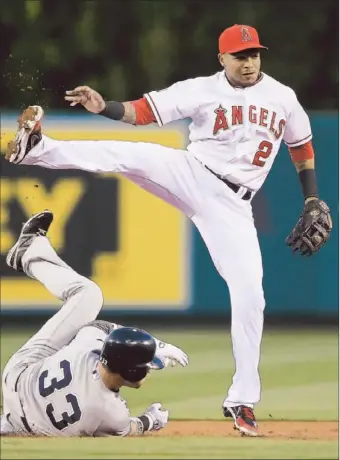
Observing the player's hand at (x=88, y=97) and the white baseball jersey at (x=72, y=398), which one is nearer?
the white baseball jersey at (x=72, y=398)

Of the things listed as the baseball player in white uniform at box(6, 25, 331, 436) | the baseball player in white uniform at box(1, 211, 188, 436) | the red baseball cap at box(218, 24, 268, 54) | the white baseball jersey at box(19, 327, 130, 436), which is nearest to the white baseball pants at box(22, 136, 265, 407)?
the baseball player in white uniform at box(6, 25, 331, 436)

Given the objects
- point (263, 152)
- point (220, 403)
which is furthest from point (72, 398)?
point (220, 403)

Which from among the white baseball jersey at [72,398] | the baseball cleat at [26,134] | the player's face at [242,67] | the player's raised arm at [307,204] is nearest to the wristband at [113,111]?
the baseball cleat at [26,134]

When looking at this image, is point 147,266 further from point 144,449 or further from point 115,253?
point 144,449

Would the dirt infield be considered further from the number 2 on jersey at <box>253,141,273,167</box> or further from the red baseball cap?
the red baseball cap

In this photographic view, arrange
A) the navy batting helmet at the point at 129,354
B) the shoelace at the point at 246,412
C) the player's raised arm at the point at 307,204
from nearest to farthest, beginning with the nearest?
the navy batting helmet at the point at 129,354
the shoelace at the point at 246,412
the player's raised arm at the point at 307,204

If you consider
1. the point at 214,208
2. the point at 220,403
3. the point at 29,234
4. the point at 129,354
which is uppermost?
the point at 214,208

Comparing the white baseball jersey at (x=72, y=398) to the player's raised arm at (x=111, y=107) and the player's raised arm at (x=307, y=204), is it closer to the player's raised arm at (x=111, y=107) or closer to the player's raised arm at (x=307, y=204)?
the player's raised arm at (x=111, y=107)

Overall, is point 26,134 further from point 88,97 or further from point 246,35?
point 246,35
